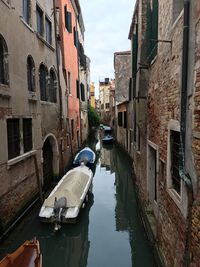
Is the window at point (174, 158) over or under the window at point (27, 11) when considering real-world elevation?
under

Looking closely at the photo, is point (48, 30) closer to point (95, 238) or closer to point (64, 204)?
point (64, 204)

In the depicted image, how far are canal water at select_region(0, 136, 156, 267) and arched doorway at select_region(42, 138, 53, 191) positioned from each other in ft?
6.33

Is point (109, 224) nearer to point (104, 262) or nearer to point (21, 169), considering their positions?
point (104, 262)

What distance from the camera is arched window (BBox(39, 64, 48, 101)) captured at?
32.4 ft

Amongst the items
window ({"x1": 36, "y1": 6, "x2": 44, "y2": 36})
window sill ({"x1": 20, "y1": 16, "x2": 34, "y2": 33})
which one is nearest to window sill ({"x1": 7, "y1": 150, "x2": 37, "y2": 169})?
window sill ({"x1": 20, "y1": 16, "x2": 34, "y2": 33})

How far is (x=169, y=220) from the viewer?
4.50 metres

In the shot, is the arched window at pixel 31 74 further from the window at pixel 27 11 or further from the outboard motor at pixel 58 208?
the outboard motor at pixel 58 208

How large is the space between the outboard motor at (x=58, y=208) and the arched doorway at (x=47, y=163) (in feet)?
10.1

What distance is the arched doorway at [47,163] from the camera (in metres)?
10.4

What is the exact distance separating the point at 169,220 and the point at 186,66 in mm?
2550

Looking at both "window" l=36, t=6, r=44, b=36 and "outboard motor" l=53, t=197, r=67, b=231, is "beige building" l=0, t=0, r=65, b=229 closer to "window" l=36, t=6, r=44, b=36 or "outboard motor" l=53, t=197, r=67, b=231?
"window" l=36, t=6, r=44, b=36

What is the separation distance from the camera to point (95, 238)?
22.9ft

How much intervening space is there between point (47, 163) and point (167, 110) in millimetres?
7149

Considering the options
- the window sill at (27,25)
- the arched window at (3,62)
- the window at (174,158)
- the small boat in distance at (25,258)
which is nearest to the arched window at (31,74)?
the window sill at (27,25)
